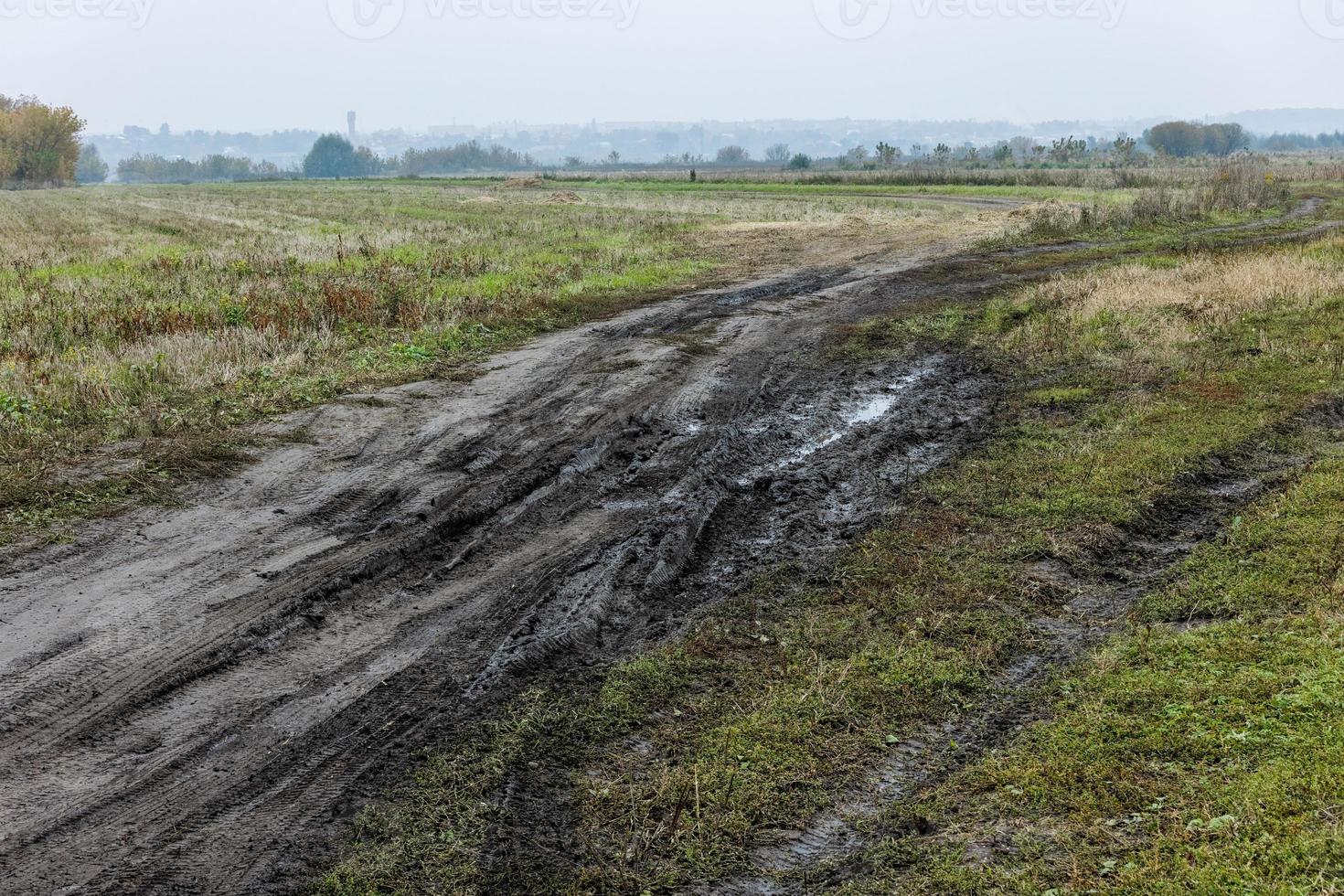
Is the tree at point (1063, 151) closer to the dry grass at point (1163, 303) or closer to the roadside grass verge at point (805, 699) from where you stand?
the dry grass at point (1163, 303)

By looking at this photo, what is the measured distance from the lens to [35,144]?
10750cm

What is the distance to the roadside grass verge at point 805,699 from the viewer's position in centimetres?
388

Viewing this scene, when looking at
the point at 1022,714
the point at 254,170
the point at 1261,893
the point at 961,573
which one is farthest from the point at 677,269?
the point at 254,170

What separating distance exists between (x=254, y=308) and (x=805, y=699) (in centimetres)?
1269

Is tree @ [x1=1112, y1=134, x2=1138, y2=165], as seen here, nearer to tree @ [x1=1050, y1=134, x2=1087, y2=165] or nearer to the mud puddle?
tree @ [x1=1050, y1=134, x2=1087, y2=165]

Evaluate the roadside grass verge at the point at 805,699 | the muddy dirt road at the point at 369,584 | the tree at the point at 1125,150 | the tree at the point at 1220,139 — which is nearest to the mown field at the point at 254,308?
the muddy dirt road at the point at 369,584

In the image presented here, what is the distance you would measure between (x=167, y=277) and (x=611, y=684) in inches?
688

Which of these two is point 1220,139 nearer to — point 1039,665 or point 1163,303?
point 1163,303

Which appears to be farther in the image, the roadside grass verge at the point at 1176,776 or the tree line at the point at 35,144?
the tree line at the point at 35,144

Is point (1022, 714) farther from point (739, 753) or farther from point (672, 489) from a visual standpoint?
point (672, 489)

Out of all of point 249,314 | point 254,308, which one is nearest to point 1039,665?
point 249,314

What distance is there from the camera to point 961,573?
20.8 feet

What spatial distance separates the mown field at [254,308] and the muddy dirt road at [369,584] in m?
0.96

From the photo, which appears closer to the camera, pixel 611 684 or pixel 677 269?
pixel 611 684
